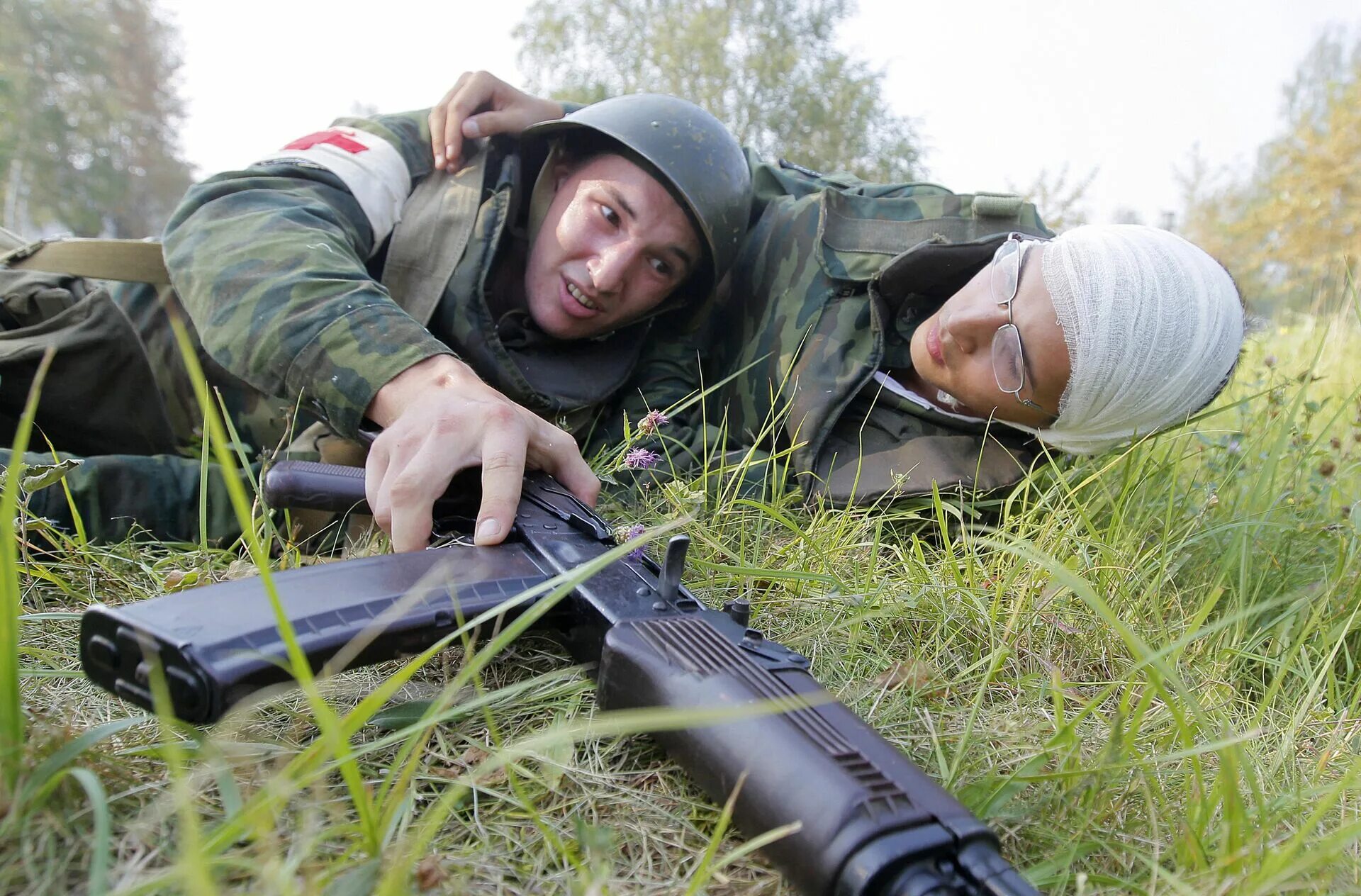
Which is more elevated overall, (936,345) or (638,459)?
(936,345)

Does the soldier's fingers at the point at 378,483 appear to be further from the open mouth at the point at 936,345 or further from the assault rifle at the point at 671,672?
the open mouth at the point at 936,345

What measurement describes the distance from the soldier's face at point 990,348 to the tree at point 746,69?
19.3 m

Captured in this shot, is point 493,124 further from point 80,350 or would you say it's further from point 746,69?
A: point 746,69

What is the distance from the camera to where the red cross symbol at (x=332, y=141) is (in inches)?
105

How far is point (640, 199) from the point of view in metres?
2.69

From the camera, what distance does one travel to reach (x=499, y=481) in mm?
1577

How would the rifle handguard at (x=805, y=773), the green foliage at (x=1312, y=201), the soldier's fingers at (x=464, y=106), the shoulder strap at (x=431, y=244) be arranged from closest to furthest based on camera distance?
the rifle handguard at (x=805, y=773) < the shoulder strap at (x=431, y=244) < the soldier's fingers at (x=464, y=106) < the green foliage at (x=1312, y=201)

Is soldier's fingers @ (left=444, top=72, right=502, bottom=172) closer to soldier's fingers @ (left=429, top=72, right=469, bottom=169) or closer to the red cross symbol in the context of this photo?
soldier's fingers @ (left=429, top=72, right=469, bottom=169)

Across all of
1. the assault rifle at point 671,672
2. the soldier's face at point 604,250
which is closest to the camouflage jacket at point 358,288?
the soldier's face at point 604,250

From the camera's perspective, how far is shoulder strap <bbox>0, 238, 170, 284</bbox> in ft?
8.16

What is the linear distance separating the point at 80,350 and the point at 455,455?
144cm

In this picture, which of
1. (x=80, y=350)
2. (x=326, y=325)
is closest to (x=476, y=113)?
(x=326, y=325)

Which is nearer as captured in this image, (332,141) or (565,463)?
(565,463)

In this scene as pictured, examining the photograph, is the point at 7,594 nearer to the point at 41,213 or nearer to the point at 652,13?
the point at 652,13
